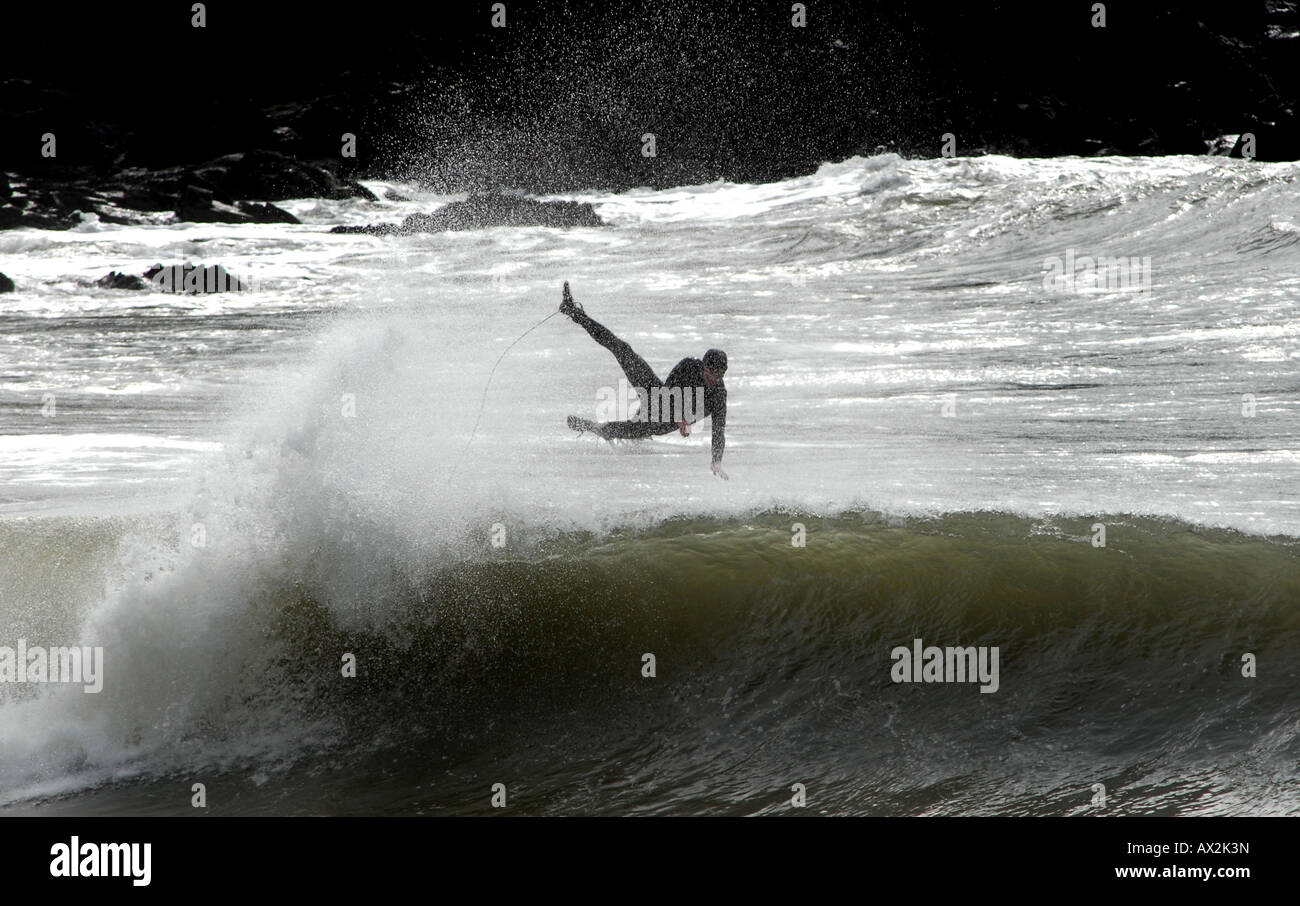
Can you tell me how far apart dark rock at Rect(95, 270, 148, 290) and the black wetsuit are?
20.2 m

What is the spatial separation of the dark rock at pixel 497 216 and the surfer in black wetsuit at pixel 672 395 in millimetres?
23167

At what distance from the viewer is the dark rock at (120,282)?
25.5m

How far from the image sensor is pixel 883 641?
7180mm

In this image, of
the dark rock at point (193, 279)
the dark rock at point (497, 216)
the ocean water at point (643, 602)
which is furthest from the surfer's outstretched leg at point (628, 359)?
the dark rock at point (497, 216)

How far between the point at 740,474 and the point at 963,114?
131 ft

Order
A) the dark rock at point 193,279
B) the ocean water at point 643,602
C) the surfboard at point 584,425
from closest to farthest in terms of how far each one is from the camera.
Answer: the ocean water at point 643,602
the surfboard at point 584,425
the dark rock at point 193,279

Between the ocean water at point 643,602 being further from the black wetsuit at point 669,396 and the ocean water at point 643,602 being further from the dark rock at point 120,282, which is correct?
the dark rock at point 120,282

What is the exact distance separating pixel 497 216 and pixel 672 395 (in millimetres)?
24418

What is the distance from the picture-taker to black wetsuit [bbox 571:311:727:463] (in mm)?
8266

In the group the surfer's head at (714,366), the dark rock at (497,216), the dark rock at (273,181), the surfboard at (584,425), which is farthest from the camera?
the dark rock at (273,181)

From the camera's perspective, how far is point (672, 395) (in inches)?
333

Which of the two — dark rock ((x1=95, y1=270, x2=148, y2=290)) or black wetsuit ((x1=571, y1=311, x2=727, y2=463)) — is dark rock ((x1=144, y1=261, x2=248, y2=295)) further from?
black wetsuit ((x1=571, y1=311, x2=727, y2=463))

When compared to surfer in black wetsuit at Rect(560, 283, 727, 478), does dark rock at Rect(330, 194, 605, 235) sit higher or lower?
higher

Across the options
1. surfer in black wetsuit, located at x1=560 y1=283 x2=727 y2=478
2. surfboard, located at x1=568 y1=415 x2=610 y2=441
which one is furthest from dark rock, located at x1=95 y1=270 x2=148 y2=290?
surfer in black wetsuit, located at x1=560 y1=283 x2=727 y2=478
